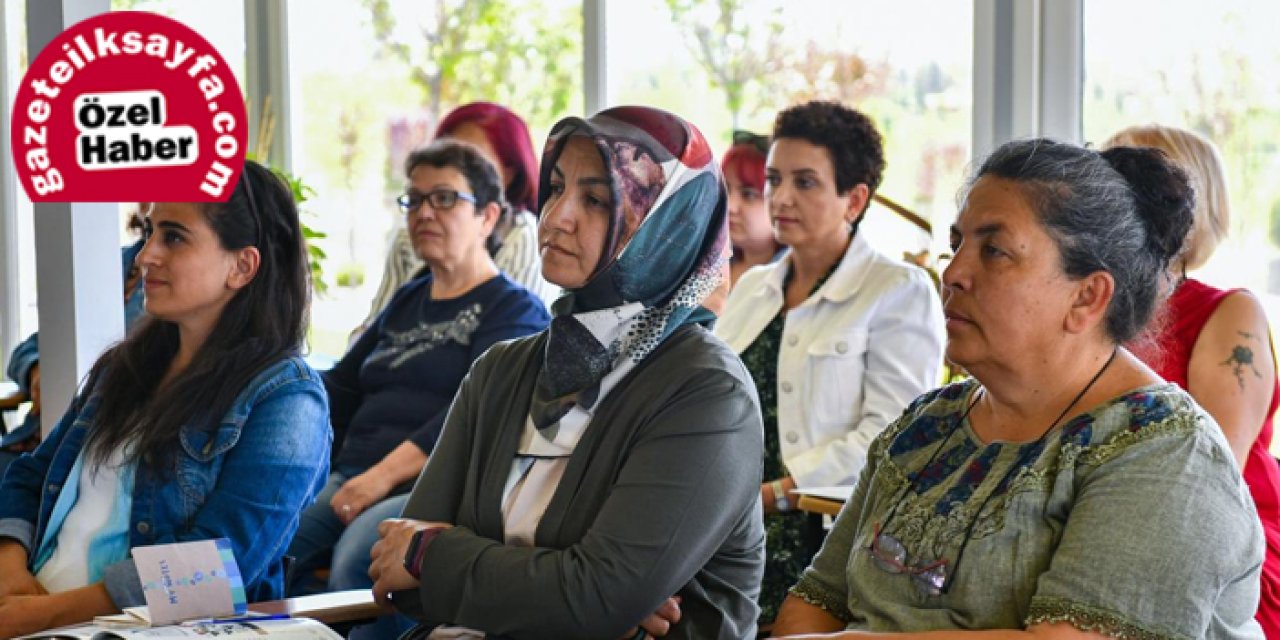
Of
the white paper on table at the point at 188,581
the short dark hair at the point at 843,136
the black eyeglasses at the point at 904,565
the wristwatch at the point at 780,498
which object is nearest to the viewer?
the black eyeglasses at the point at 904,565

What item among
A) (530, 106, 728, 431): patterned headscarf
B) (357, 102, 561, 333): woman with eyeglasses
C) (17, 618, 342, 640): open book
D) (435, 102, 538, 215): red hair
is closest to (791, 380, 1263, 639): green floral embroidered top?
(530, 106, 728, 431): patterned headscarf

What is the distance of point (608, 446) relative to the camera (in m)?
1.96

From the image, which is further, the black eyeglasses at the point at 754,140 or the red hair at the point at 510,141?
the red hair at the point at 510,141

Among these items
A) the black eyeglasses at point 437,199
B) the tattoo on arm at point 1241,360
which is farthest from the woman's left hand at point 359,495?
the tattoo on arm at point 1241,360

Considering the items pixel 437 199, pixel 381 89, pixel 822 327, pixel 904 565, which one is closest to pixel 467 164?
pixel 437 199

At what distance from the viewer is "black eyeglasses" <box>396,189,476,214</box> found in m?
3.73

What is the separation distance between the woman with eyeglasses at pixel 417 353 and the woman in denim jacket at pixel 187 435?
75 centimetres

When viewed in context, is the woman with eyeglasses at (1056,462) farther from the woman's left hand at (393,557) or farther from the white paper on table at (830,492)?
the white paper on table at (830,492)

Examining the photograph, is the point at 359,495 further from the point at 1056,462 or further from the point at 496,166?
the point at 1056,462

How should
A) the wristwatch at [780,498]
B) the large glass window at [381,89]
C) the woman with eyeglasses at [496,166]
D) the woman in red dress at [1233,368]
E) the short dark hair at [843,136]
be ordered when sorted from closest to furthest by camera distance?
the woman in red dress at [1233,368]
the wristwatch at [780,498]
the short dark hair at [843,136]
the woman with eyeglasses at [496,166]
the large glass window at [381,89]

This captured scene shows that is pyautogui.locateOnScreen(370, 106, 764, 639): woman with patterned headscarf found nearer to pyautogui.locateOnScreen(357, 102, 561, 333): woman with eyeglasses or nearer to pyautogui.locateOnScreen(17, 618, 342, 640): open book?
pyautogui.locateOnScreen(17, 618, 342, 640): open book

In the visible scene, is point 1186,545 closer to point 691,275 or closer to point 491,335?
point 691,275

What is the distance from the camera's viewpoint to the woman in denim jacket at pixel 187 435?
2373 mm

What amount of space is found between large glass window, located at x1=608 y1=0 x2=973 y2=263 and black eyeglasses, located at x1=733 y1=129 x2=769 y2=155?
34 cm
